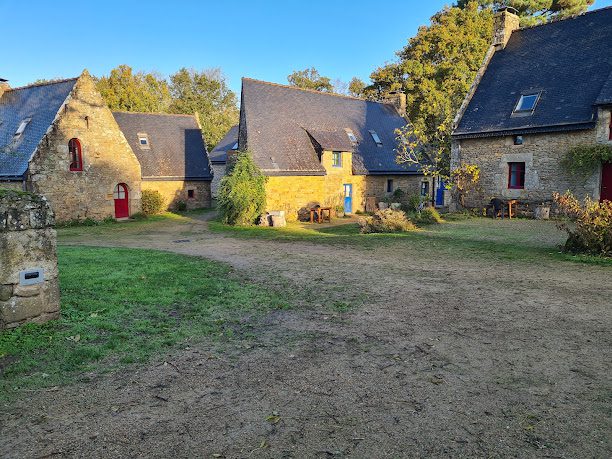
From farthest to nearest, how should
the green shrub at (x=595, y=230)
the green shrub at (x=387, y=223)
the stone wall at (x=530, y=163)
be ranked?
the stone wall at (x=530, y=163)
the green shrub at (x=387, y=223)
the green shrub at (x=595, y=230)

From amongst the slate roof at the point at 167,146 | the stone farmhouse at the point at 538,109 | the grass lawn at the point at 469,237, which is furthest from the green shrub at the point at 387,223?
the slate roof at the point at 167,146

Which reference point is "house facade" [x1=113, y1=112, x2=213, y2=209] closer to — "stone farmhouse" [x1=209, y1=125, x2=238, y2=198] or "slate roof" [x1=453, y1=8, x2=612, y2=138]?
"stone farmhouse" [x1=209, y1=125, x2=238, y2=198]

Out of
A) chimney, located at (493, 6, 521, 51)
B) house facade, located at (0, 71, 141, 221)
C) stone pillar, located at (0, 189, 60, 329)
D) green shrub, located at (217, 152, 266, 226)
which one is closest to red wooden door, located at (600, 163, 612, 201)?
chimney, located at (493, 6, 521, 51)

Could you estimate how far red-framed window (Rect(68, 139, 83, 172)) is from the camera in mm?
22234

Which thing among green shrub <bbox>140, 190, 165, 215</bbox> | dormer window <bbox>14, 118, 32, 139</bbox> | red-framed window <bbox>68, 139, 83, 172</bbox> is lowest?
green shrub <bbox>140, 190, 165, 215</bbox>

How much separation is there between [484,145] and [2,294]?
883 inches

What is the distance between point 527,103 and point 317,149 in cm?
1128

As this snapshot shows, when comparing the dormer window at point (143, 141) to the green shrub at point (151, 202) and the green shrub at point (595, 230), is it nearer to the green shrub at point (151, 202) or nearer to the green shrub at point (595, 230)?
the green shrub at point (151, 202)

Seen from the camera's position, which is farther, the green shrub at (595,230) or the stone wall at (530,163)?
the stone wall at (530,163)

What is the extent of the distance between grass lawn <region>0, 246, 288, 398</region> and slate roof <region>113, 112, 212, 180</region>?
18983 mm

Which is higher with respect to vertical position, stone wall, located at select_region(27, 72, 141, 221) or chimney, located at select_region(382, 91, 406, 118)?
chimney, located at select_region(382, 91, 406, 118)

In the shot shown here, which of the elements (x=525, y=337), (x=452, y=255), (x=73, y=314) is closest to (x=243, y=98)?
(x=452, y=255)

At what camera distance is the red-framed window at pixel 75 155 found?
2223 centimetres

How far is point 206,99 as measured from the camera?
54688 millimetres
